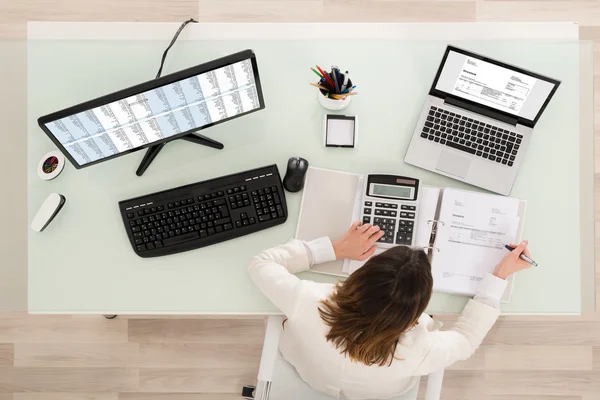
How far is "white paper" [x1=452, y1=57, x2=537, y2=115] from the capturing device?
4.50 feet

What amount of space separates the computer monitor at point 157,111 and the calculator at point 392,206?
0.39 meters

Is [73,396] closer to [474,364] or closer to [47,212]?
[47,212]

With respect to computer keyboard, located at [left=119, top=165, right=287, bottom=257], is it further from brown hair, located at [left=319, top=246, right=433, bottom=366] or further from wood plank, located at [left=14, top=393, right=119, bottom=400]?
wood plank, located at [left=14, top=393, right=119, bottom=400]

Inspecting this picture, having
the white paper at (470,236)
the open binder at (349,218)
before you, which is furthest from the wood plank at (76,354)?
the white paper at (470,236)

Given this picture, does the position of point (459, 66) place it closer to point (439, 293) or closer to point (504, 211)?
point (504, 211)

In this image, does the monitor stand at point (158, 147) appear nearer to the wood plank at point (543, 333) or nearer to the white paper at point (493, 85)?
the white paper at point (493, 85)

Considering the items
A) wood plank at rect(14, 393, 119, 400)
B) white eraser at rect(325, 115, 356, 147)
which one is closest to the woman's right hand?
white eraser at rect(325, 115, 356, 147)

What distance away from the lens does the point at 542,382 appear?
2.09 m

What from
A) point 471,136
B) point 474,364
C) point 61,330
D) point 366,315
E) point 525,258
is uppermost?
point 471,136

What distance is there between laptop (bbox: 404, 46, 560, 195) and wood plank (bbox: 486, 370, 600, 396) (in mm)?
1055

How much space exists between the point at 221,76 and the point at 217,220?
1.32 feet

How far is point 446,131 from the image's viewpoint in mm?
1438

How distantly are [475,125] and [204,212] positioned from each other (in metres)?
0.81

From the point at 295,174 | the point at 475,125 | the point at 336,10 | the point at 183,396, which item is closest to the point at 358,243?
the point at 295,174
